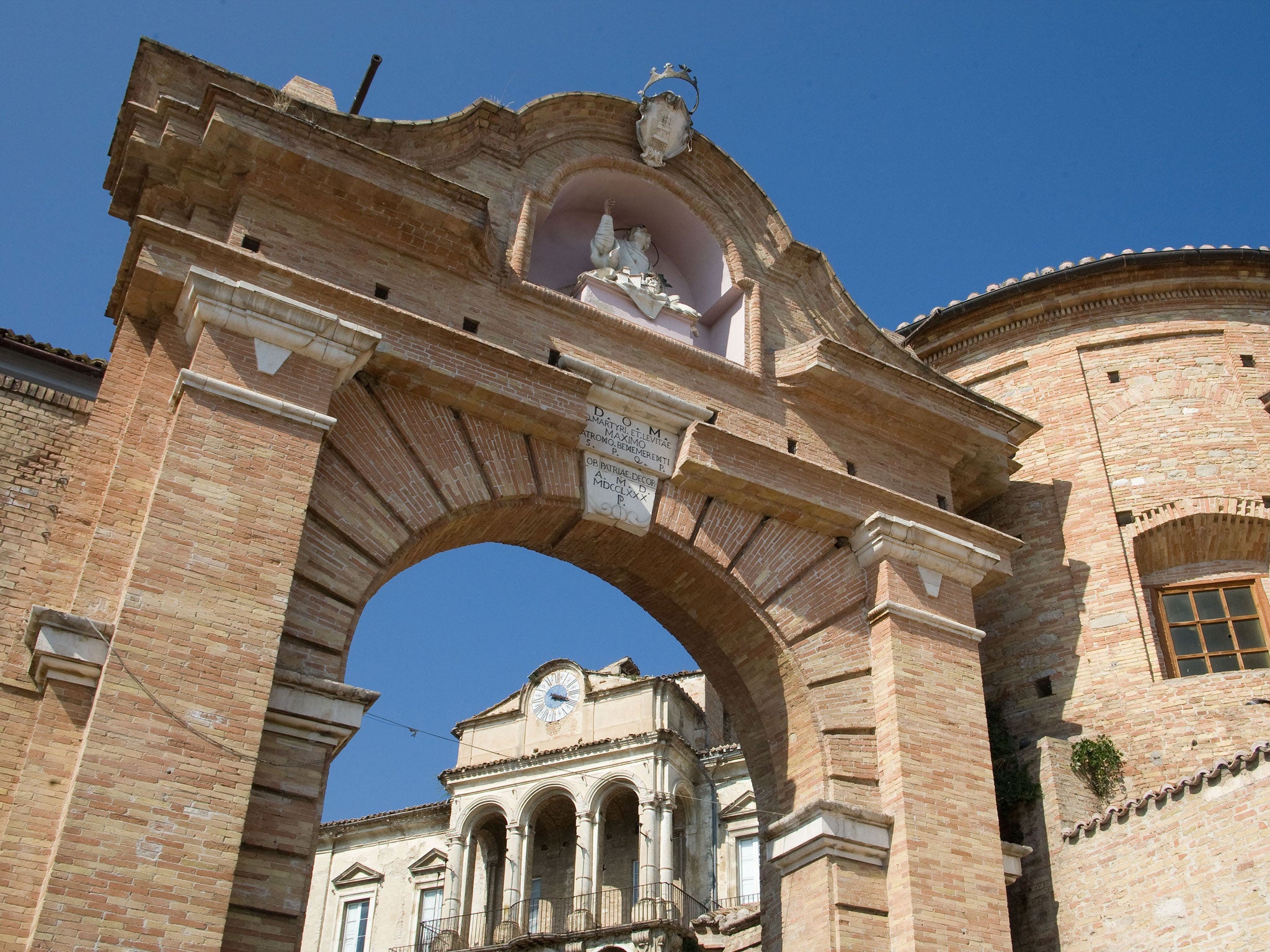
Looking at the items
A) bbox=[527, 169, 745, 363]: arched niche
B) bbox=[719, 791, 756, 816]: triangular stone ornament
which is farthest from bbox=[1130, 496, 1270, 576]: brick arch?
bbox=[719, 791, 756, 816]: triangular stone ornament

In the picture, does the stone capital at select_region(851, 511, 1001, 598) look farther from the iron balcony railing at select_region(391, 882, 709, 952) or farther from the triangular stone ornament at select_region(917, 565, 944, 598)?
the iron balcony railing at select_region(391, 882, 709, 952)

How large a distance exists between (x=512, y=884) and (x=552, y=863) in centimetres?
121

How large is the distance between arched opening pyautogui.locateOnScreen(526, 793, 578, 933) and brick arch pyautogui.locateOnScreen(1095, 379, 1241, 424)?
15.6 m

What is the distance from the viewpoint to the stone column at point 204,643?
7.49 meters

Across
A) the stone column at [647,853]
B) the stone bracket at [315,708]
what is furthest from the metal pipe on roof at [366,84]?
the stone column at [647,853]

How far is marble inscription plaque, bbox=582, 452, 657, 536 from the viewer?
11328mm

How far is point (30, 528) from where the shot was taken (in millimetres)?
9367

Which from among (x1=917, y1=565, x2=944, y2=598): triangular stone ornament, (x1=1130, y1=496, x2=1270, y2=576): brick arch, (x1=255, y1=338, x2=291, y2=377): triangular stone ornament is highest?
(x1=1130, y1=496, x2=1270, y2=576): brick arch

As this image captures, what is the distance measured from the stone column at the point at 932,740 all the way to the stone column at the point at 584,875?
15058mm

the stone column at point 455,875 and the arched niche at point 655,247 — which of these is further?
the stone column at point 455,875

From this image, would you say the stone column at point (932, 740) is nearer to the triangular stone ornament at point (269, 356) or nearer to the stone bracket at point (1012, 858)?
the stone bracket at point (1012, 858)

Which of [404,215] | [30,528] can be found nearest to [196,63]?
[404,215]

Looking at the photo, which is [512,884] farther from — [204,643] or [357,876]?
[204,643]

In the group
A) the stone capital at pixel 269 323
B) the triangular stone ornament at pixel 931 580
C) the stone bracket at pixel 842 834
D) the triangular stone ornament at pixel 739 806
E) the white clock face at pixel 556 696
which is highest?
the white clock face at pixel 556 696
